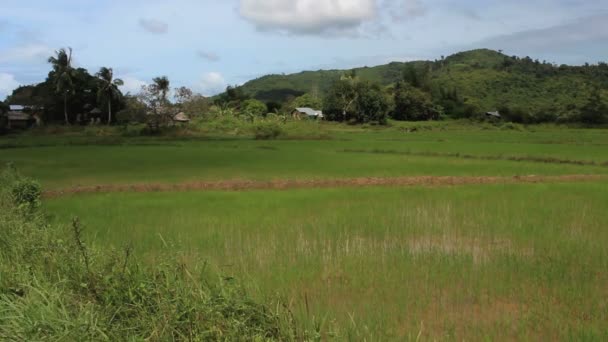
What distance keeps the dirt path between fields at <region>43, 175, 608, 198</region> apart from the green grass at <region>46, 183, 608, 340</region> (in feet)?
3.76

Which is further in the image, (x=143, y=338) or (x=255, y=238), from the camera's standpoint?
(x=255, y=238)

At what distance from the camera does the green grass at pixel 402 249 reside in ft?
12.9

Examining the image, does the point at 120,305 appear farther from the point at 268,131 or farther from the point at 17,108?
the point at 17,108

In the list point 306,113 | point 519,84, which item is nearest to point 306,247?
point 306,113

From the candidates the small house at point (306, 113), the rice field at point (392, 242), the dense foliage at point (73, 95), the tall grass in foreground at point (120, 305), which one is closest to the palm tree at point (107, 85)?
the dense foliage at point (73, 95)

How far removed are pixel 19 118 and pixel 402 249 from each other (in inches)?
1800

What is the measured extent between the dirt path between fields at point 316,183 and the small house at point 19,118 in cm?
3442

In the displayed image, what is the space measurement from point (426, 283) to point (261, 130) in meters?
30.7

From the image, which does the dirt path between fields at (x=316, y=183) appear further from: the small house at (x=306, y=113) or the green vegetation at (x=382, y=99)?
the small house at (x=306, y=113)

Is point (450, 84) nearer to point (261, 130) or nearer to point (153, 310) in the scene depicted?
point (261, 130)

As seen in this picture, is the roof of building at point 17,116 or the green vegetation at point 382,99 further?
the roof of building at point 17,116

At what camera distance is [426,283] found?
15.5 feet

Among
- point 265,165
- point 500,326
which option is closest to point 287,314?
point 500,326

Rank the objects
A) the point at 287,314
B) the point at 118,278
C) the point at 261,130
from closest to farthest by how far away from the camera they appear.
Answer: the point at 287,314
the point at 118,278
the point at 261,130
